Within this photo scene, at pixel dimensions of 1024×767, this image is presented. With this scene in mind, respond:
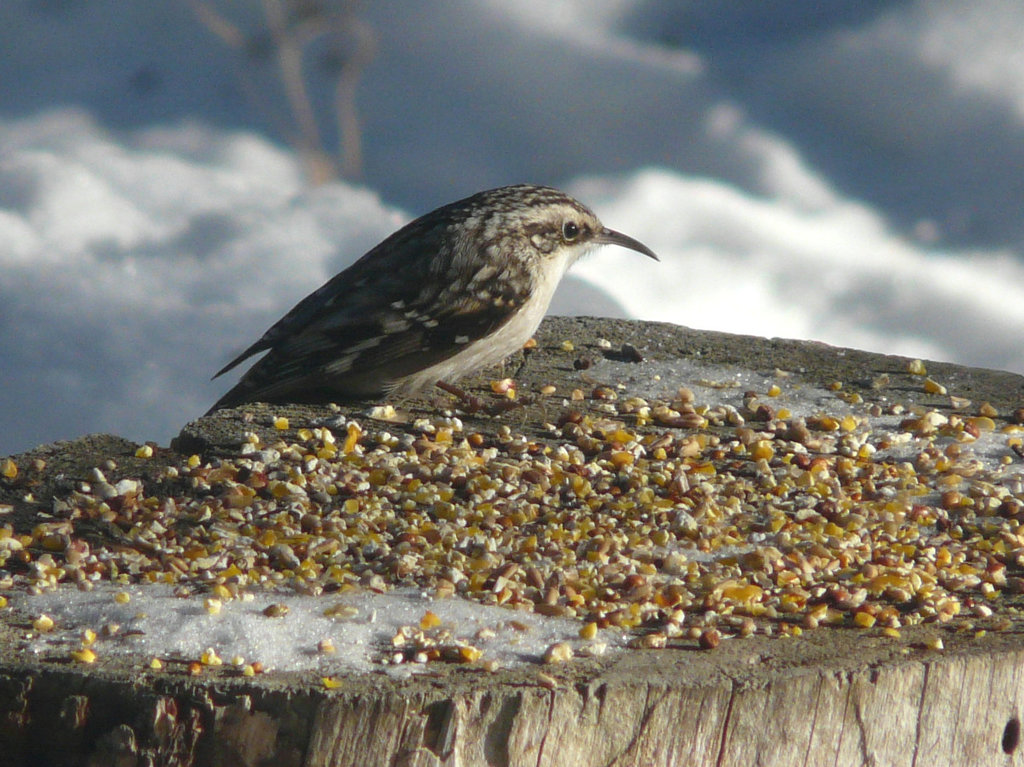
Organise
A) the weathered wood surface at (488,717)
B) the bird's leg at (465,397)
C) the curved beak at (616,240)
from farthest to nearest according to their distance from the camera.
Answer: the curved beak at (616,240) → the bird's leg at (465,397) → the weathered wood surface at (488,717)

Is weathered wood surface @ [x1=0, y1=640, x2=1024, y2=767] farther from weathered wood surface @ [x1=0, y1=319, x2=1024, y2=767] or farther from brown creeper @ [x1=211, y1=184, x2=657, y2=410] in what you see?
brown creeper @ [x1=211, y1=184, x2=657, y2=410]

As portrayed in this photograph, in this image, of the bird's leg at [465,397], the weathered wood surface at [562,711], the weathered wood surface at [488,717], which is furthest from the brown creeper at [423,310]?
the weathered wood surface at [488,717]

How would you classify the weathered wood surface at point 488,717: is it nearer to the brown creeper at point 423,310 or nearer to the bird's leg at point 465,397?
the bird's leg at point 465,397

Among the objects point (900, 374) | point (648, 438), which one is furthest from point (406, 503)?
point (900, 374)

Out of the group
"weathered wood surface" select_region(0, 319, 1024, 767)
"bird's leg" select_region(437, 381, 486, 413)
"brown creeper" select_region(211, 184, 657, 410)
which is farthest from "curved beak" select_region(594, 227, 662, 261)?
"weathered wood surface" select_region(0, 319, 1024, 767)

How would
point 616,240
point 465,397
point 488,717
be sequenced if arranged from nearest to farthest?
point 488,717 < point 465,397 < point 616,240

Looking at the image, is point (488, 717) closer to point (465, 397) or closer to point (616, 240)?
point (465, 397)

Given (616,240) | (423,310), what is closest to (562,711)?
(423,310)
